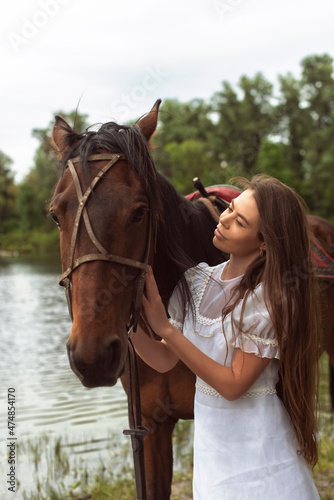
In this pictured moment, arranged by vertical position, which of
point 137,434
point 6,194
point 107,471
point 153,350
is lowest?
point 107,471

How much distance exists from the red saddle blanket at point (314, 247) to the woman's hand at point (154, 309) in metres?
1.29

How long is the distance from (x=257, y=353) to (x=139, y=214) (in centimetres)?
64

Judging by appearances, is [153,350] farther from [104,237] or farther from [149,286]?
[104,237]

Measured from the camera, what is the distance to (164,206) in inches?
89.8

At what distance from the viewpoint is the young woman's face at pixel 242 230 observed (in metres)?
1.88

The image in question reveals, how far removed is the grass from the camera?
156 inches

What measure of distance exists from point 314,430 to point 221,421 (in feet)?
1.28

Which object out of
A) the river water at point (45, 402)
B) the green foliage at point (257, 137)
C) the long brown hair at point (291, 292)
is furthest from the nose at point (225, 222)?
the green foliage at point (257, 137)

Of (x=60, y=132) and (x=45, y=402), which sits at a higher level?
(x=60, y=132)

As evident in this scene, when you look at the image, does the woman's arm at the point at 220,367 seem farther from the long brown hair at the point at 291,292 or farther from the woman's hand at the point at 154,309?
the long brown hair at the point at 291,292

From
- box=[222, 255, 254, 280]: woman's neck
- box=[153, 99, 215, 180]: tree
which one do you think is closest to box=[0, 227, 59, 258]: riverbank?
box=[153, 99, 215, 180]: tree

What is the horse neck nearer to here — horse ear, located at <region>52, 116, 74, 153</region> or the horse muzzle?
horse ear, located at <region>52, 116, 74, 153</region>

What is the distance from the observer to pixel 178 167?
121 feet

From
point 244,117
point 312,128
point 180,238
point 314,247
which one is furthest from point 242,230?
point 244,117
